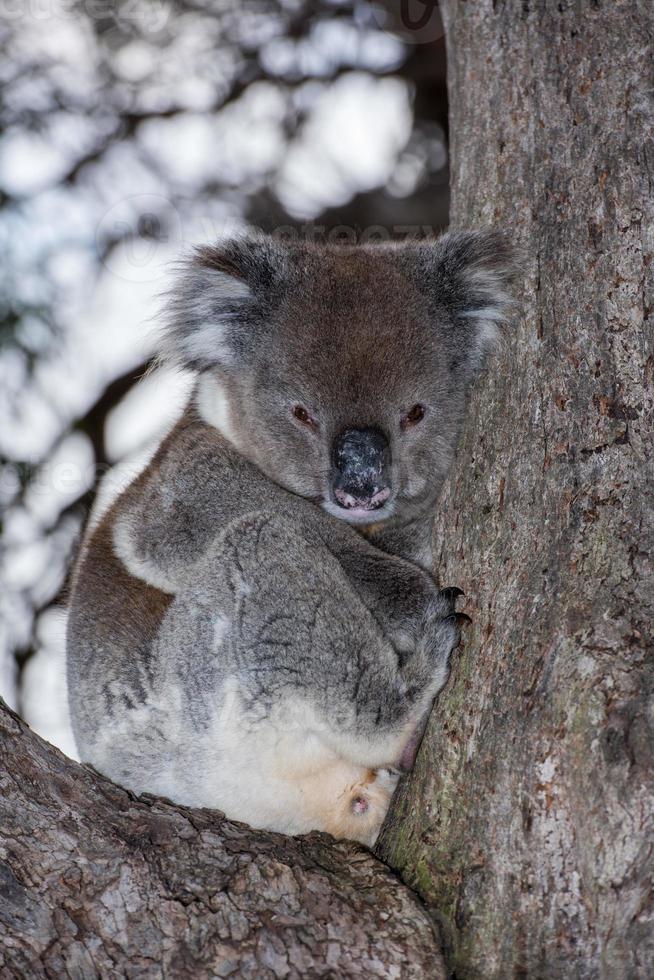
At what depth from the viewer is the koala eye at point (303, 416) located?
365cm

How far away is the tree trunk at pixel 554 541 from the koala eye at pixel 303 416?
54cm

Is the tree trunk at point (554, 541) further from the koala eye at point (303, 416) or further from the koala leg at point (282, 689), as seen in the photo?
the koala eye at point (303, 416)

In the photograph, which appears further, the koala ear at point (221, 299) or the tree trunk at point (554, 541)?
the koala ear at point (221, 299)

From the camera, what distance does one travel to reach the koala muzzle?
3402 millimetres

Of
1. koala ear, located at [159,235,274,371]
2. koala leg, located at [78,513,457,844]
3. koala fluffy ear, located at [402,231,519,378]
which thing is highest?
koala fluffy ear, located at [402,231,519,378]

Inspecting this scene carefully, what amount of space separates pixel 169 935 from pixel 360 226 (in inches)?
194

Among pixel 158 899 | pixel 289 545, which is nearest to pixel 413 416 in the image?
pixel 289 545

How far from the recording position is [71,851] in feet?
8.63

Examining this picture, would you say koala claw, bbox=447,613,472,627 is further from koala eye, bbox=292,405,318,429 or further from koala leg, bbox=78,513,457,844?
koala eye, bbox=292,405,318,429

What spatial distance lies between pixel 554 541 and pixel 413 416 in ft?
2.88

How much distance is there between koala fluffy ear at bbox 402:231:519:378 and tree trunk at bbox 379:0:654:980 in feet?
0.33

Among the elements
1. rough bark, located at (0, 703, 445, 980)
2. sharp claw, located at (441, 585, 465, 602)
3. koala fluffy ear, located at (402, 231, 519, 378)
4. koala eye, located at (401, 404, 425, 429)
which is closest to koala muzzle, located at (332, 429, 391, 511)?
koala eye, located at (401, 404, 425, 429)

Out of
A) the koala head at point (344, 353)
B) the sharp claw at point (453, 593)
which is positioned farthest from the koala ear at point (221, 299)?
the sharp claw at point (453, 593)

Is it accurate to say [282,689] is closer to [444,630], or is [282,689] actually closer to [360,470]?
[444,630]
